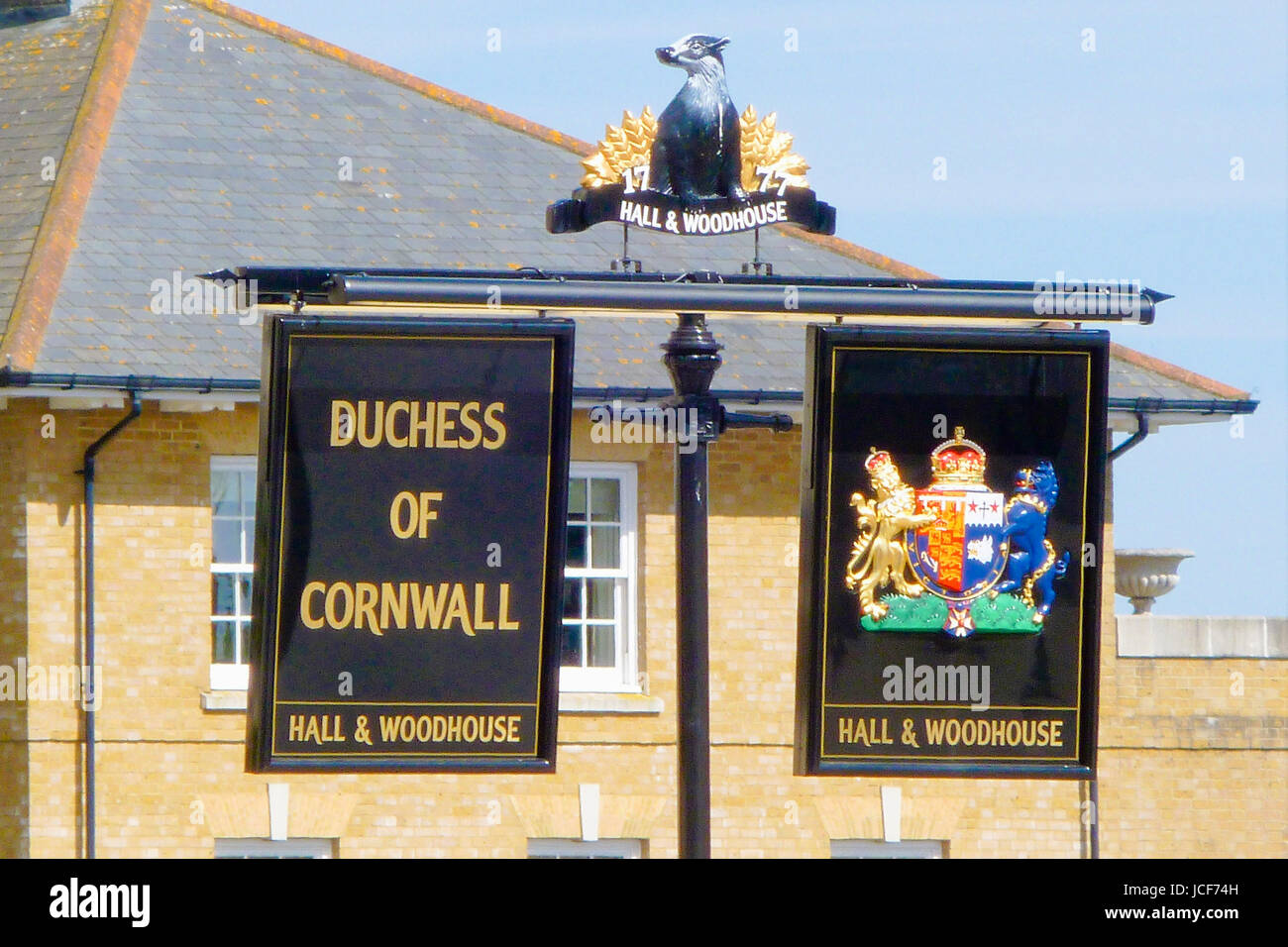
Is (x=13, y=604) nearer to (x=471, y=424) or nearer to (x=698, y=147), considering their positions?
(x=471, y=424)

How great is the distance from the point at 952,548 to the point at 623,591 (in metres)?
8.03

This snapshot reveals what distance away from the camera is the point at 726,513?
59.7ft

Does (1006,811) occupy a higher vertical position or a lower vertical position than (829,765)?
lower

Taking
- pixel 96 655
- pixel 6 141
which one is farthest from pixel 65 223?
pixel 96 655

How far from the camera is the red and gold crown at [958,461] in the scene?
10211 millimetres

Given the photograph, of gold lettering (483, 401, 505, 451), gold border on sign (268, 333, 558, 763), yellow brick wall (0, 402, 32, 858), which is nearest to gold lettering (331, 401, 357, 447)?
gold border on sign (268, 333, 558, 763)

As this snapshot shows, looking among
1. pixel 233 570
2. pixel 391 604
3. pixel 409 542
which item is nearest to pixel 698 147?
pixel 409 542

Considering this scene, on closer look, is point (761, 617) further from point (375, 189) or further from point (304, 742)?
point (304, 742)

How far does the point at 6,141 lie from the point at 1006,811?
10854 millimetres
